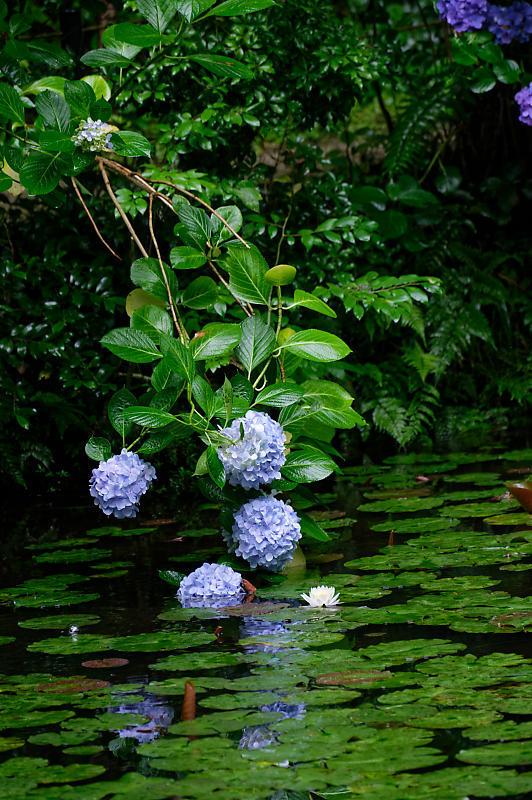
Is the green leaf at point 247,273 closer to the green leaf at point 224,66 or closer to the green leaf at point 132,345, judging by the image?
the green leaf at point 132,345

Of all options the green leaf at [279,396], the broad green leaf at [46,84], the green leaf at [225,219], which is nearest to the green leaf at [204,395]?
the green leaf at [279,396]

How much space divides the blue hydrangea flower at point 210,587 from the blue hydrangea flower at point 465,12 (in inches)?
113

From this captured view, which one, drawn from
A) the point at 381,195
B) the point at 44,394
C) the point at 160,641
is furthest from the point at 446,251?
the point at 160,641

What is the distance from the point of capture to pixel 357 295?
Answer: 367 centimetres

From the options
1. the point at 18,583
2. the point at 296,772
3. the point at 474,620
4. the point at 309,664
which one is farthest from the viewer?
the point at 18,583

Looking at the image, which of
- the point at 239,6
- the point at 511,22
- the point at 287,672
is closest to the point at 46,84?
the point at 239,6

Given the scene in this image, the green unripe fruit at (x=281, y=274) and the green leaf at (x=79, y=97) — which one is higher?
the green leaf at (x=79, y=97)

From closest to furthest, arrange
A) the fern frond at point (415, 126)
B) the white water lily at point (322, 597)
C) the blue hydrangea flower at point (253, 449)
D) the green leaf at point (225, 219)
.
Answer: the white water lily at point (322, 597) → the blue hydrangea flower at point (253, 449) → the green leaf at point (225, 219) → the fern frond at point (415, 126)

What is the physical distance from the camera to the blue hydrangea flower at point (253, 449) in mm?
2021

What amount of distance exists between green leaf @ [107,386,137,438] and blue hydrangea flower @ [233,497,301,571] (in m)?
0.33

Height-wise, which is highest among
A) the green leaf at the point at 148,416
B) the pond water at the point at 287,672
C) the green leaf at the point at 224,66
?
the green leaf at the point at 224,66

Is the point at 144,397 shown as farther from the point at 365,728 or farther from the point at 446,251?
the point at 446,251

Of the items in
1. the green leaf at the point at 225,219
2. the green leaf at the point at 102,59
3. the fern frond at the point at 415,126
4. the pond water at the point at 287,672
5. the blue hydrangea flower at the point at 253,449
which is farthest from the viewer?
the fern frond at the point at 415,126

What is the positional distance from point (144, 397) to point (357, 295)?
1.52 m
